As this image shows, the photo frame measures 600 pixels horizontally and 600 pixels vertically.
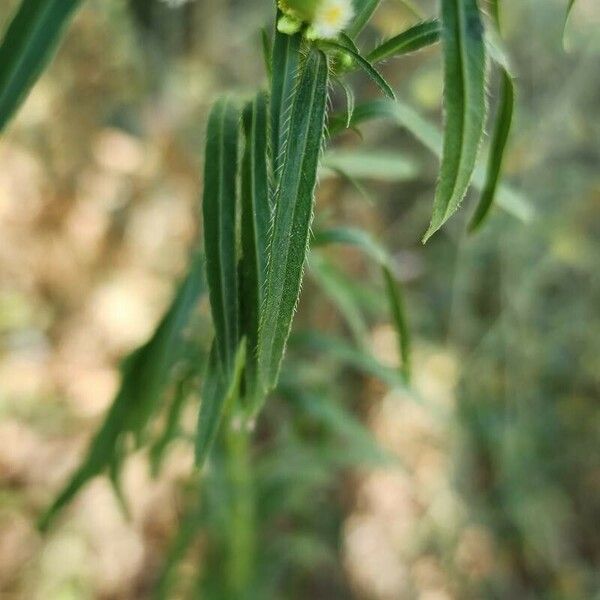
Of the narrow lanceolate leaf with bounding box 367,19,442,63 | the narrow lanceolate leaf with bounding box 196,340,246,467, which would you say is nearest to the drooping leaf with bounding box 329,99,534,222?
the narrow lanceolate leaf with bounding box 367,19,442,63

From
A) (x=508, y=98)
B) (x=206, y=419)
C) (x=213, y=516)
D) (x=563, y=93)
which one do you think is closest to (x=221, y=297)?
(x=206, y=419)

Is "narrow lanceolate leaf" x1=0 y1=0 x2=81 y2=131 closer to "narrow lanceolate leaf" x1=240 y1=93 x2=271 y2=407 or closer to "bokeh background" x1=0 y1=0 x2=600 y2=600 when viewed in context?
"narrow lanceolate leaf" x1=240 y1=93 x2=271 y2=407

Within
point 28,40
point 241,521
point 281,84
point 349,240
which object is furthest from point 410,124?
point 241,521

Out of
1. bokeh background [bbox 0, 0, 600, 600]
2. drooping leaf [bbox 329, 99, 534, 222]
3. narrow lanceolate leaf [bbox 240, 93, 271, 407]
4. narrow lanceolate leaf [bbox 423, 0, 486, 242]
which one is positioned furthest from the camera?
bokeh background [bbox 0, 0, 600, 600]

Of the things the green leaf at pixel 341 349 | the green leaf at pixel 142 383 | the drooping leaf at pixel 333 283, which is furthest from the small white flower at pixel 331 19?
the green leaf at pixel 341 349

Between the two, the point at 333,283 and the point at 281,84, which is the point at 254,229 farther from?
the point at 333,283

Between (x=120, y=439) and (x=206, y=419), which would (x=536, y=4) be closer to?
(x=120, y=439)

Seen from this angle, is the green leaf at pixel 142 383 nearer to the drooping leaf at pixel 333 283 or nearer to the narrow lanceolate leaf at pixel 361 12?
the drooping leaf at pixel 333 283
